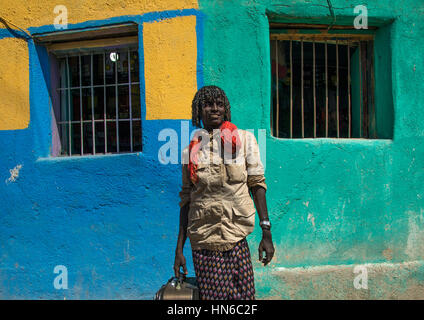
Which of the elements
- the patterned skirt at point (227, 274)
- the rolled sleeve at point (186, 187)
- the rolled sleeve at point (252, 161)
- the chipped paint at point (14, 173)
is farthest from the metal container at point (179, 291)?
the chipped paint at point (14, 173)

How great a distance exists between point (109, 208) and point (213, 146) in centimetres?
187

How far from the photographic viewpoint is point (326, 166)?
3.86 metres

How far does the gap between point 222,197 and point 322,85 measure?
2362 mm

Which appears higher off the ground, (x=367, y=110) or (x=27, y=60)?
(x=27, y=60)

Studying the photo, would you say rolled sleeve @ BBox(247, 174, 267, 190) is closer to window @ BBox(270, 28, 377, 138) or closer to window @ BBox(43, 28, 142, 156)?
window @ BBox(270, 28, 377, 138)

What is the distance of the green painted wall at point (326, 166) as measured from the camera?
383 cm

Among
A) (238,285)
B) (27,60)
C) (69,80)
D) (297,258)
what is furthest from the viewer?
(69,80)

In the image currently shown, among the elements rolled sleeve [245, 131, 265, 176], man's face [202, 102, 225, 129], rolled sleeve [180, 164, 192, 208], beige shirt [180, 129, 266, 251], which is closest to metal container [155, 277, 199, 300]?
beige shirt [180, 129, 266, 251]

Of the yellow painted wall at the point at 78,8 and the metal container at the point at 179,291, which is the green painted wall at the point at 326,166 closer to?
the yellow painted wall at the point at 78,8

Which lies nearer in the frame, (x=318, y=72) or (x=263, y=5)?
(x=263, y=5)

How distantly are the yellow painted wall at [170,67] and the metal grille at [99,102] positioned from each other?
38 cm

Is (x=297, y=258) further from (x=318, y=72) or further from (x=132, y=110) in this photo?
(x=132, y=110)

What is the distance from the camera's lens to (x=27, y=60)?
4.17 m

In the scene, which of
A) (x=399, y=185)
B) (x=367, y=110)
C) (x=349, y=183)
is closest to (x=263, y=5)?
(x=367, y=110)
